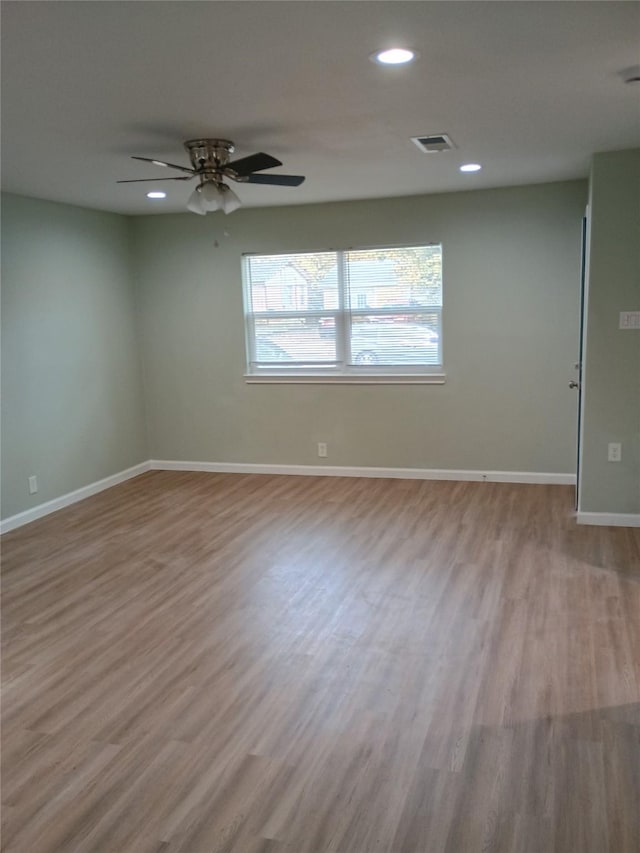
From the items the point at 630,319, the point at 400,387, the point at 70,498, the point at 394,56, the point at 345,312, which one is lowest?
the point at 70,498

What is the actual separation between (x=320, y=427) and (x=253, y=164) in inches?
127

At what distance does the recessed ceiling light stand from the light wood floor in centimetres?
245

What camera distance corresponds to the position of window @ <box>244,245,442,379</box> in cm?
590

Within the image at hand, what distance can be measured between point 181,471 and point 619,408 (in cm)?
410

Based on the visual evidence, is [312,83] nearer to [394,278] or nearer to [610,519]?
[394,278]

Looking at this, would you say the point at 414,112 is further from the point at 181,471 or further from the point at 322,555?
the point at 181,471

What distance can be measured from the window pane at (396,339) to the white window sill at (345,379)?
12cm

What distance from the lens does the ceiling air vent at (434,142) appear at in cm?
365

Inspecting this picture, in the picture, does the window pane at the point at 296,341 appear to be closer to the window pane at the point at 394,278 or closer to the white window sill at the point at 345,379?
the white window sill at the point at 345,379

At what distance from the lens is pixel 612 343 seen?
4.45 m

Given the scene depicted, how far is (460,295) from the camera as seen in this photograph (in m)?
5.74

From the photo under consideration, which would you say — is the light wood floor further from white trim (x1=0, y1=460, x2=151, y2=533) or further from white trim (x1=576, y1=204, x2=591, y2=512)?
white trim (x1=576, y1=204, x2=591, y2=512)

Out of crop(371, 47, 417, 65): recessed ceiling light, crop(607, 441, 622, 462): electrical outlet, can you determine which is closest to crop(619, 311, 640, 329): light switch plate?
crop(607, 441, 622, 462): electrical outlet

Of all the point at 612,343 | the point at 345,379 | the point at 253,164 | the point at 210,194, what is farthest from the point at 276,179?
the point at 345,379
